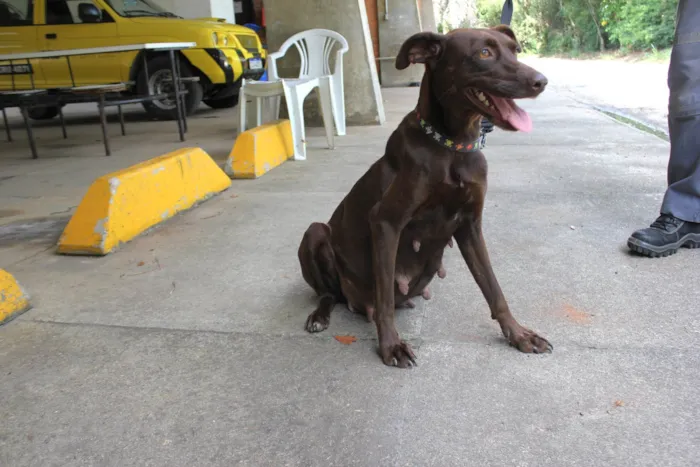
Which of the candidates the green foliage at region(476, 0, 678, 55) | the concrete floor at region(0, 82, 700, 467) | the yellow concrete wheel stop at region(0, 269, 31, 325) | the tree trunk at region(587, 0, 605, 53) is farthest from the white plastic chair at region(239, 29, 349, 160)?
the tree trunk at region(587, 0, 605, 53)

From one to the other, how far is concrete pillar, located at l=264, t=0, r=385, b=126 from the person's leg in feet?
16.4

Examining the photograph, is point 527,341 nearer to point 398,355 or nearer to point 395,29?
point 398,355

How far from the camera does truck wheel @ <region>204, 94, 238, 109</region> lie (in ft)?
35.2

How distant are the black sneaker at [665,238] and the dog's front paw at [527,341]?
1.21 metres

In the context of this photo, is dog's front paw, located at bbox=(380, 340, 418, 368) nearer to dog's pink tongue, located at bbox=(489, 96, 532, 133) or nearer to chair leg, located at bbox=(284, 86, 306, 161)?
dog's pink tongue, located at bbox=(489, 96, 532, 133)

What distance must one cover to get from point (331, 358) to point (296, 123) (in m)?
4.07

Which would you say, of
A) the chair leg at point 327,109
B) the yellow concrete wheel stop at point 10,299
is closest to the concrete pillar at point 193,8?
the chair leg at point 327,109

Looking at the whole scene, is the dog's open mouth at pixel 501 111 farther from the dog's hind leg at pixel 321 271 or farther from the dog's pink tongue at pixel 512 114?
the dog's hind leg at pixel 321 271

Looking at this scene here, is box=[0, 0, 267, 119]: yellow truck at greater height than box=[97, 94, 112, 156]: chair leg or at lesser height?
greater

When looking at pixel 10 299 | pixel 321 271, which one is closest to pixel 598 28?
pixel 321 271

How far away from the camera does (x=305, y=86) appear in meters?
5.97

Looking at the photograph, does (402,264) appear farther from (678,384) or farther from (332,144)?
(332,144)

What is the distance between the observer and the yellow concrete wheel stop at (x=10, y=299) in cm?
250

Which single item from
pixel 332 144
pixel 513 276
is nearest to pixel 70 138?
pixel 332 144
